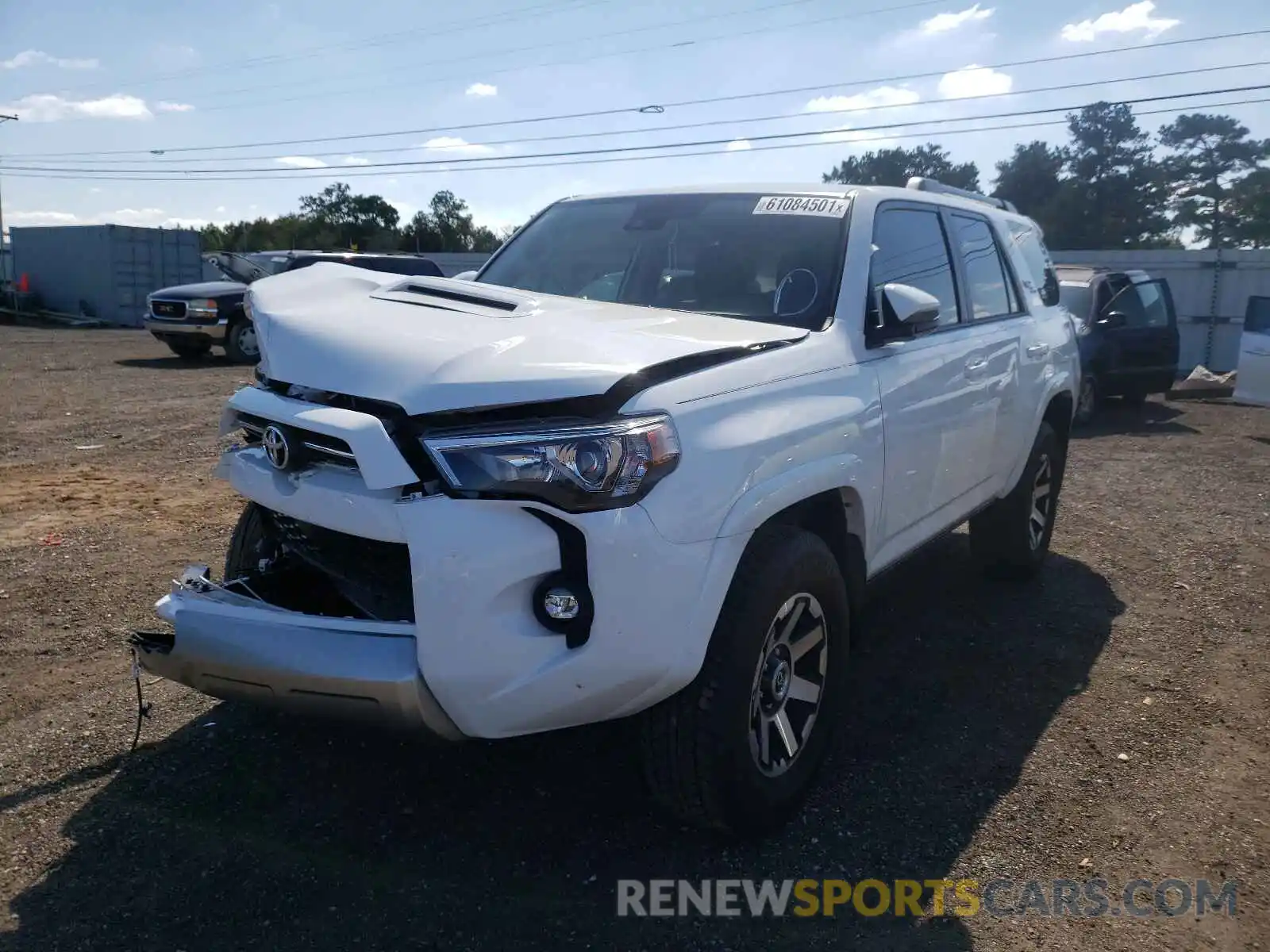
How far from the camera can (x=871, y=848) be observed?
3.18 metres

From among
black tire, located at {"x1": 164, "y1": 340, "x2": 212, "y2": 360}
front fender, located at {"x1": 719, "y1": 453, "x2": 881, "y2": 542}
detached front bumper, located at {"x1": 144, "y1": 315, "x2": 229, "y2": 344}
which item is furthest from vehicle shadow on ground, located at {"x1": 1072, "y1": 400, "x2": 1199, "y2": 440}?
black tire, located at {"x1": 164, "y1": 340, "x2": 212, "y2": 360}

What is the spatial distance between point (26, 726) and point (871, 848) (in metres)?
2.86

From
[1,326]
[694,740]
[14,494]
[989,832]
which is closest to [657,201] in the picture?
[694,740]

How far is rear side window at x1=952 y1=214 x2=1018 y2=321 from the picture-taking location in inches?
194

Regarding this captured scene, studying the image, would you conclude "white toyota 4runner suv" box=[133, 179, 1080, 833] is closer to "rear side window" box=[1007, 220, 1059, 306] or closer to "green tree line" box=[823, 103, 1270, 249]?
"rear side window" box=[1007, 220, 1059, 306]

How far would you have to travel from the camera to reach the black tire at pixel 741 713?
2818mm

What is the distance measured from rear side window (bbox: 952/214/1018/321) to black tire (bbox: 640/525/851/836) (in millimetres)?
2263

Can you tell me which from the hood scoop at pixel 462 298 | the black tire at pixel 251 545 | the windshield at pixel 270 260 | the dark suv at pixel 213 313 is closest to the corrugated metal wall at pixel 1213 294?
the dark suv at pixel 213 313

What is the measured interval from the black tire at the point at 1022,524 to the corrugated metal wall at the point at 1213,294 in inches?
571

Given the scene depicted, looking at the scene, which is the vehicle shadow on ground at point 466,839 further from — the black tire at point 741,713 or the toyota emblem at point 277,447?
the toyota emblem at point 277,447

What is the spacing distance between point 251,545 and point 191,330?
1385 centimetres

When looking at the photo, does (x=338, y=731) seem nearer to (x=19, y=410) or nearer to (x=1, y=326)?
(x=19, y=410)

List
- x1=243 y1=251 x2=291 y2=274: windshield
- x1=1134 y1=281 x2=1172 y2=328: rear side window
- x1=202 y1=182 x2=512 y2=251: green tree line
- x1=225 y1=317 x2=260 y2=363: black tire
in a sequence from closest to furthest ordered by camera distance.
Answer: x1=1134 y1=281 x2=1172 y2=328: rear side window
x1=225 y1=317 x2=260 y2=363: black tire
x1=243 y1=251 x2=291 y2=274: windshield
x1=202 y1=182 x2=512 y2=251: green tree line

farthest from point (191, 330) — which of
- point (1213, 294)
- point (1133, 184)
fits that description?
point (1133, 184)
